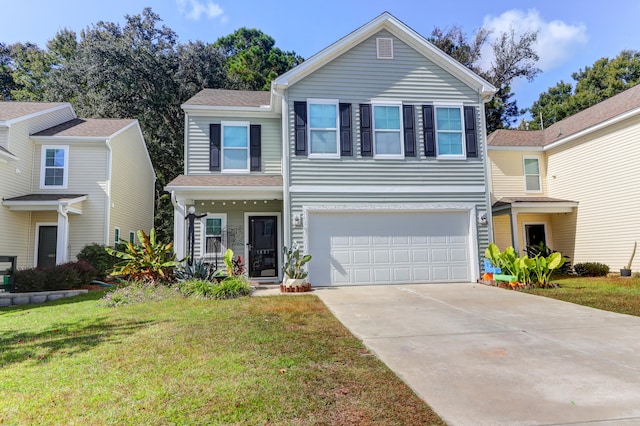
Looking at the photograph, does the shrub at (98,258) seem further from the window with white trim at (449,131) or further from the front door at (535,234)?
the front door at (535,234)

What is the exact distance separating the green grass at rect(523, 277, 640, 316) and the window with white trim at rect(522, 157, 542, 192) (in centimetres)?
488

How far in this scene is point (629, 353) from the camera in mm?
4469

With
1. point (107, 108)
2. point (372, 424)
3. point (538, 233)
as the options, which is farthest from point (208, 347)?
point (107, 108)

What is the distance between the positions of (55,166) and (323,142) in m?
10.8

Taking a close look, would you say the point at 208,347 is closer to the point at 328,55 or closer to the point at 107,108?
the point at 328,55

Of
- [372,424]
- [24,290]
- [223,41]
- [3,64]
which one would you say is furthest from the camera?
[223,41]

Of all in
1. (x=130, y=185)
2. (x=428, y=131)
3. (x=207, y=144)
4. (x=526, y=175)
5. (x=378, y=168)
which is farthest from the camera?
(x=130, y=185)

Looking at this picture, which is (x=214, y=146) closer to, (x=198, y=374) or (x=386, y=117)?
(x=386, y=117)

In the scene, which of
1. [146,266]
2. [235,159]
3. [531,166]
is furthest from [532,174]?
[146,266]

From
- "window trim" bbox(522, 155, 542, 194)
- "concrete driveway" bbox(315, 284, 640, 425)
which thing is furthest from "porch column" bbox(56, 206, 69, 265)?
"window trim" bbox(522, 155, 542, 194)

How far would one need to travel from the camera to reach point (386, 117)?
37.5ft

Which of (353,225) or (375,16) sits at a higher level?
(375,16)

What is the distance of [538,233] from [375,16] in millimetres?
10606

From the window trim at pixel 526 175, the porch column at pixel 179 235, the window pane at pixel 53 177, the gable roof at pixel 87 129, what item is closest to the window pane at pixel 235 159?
the porch column at pixel 179 235
